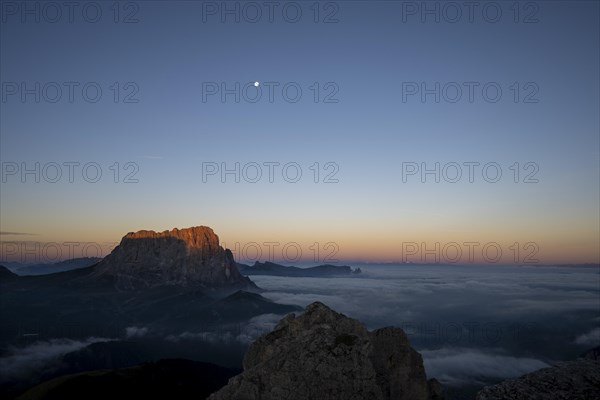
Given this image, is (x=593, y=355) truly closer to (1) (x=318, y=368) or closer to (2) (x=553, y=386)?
(1) (x=318, y=368)

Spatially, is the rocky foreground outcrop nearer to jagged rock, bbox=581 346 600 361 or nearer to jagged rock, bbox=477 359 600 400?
jagged rock, bbox=581 346 600 361

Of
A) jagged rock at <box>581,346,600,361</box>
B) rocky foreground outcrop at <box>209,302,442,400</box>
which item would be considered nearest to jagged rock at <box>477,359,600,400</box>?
jagged rock at <box>581,346,600,361</box>

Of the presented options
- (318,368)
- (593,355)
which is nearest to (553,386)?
(318,368)

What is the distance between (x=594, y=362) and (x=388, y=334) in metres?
38.8

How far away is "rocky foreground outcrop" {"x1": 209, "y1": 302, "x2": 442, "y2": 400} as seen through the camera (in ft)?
128

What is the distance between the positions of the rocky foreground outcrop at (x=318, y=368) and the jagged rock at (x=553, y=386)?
71.9 feet

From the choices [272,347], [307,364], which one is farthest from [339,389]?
[272,347]

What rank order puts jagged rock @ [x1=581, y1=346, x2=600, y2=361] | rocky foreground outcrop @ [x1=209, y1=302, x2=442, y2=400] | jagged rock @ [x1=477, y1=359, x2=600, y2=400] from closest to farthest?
jagged rock @ [x1=477, y1=359, x2=600, y2=400] → jagged rock @ [x1=581, y1=346, x2=600, y2=361] → rocky foreground outcrop @ [x1=209, y1=302, x2=442, y2=400]

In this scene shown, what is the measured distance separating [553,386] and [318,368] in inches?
959

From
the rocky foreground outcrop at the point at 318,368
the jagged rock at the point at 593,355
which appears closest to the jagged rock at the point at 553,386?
the jagged rock at the point at 593,355

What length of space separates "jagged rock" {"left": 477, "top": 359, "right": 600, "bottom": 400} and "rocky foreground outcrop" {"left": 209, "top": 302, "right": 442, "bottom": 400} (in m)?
21.9

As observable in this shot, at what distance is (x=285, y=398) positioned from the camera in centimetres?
3844

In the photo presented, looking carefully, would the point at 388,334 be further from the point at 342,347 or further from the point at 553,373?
the point at 553,373

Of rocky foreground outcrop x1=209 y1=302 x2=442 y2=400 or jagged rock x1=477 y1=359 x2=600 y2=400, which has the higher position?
jagged rock x1=477 y1=359 x2=600 y2=400
